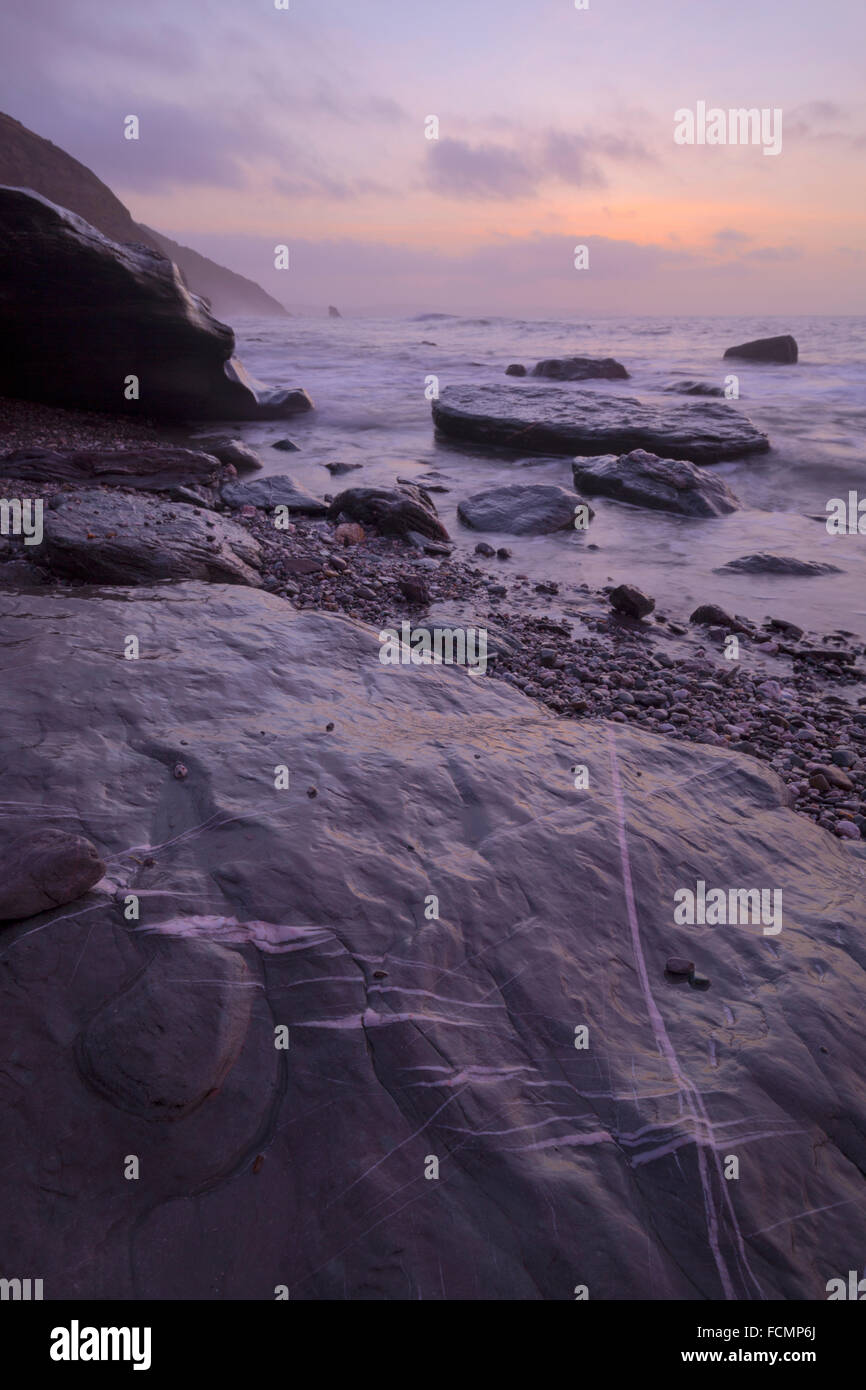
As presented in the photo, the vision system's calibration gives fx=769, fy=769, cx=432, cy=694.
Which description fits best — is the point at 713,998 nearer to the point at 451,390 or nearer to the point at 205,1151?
the point at 205,1151

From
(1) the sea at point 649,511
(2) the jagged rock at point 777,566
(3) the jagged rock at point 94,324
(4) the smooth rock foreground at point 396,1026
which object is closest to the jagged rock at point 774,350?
(1) the sea at point 649,511

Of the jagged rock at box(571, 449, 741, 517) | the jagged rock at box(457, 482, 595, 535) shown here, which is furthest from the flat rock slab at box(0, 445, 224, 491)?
the jagged rock at box(571, 449, 741, 517)

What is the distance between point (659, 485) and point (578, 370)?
1386 cm

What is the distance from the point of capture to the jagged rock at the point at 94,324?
10336 mm

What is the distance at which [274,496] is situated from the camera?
891 centimetres

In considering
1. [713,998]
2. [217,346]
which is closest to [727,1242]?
[713,998]

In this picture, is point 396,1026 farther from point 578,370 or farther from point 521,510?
point 578,370

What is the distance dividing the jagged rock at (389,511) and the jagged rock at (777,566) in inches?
121

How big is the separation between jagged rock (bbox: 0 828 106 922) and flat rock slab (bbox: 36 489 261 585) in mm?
3244

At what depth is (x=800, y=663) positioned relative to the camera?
5816 mm

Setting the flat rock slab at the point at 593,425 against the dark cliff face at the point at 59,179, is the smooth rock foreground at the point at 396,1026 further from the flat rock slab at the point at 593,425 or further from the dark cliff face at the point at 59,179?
the dark cliff face at the point at 59,179

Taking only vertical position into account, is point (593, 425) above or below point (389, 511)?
above

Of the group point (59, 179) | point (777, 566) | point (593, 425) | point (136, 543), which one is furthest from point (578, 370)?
point (59, 179)

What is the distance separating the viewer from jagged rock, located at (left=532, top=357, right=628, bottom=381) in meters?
22.3
